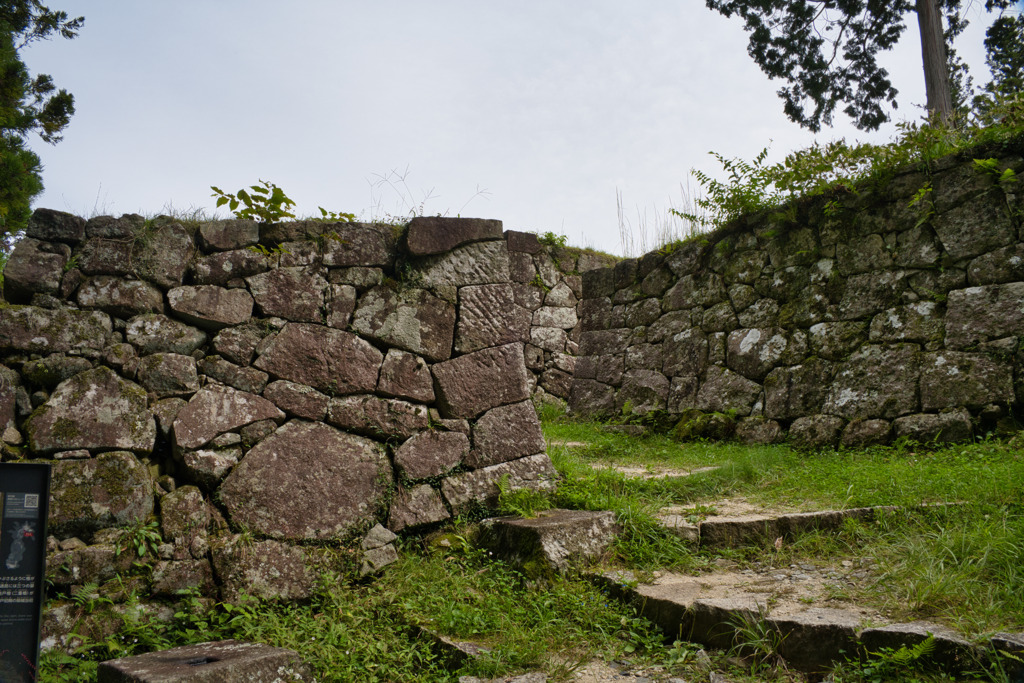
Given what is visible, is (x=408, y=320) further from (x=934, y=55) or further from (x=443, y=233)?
(x=934, y=55)

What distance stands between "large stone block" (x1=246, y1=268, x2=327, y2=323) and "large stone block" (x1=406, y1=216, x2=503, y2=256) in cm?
60

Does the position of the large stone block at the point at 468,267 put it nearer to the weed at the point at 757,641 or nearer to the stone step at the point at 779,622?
the stone step at the point at 779,622

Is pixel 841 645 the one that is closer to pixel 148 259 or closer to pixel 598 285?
pixel 148 259

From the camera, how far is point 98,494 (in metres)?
2.85

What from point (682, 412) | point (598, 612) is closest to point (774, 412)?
point (682, 412)

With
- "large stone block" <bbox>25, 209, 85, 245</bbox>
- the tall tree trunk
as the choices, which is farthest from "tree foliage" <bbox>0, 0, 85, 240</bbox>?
the tall tree trunk

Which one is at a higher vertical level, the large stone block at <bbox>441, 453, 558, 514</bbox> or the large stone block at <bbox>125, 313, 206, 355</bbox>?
the large stone block at <bbox>125, 313, 206, 355</bbox>

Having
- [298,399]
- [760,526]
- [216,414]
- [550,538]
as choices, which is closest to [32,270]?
[216,414]

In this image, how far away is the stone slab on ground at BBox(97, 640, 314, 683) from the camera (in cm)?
219

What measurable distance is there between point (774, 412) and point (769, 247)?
1.61 meters

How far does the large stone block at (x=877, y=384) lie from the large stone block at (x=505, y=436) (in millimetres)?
2719

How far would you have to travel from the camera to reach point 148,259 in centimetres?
325

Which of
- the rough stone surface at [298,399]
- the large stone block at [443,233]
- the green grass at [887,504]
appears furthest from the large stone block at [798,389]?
the rough stone surface at [298,399]

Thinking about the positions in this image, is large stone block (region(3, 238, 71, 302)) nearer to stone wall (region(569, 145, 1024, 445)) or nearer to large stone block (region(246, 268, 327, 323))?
large stone block (region(246, 268, 327, 323))
